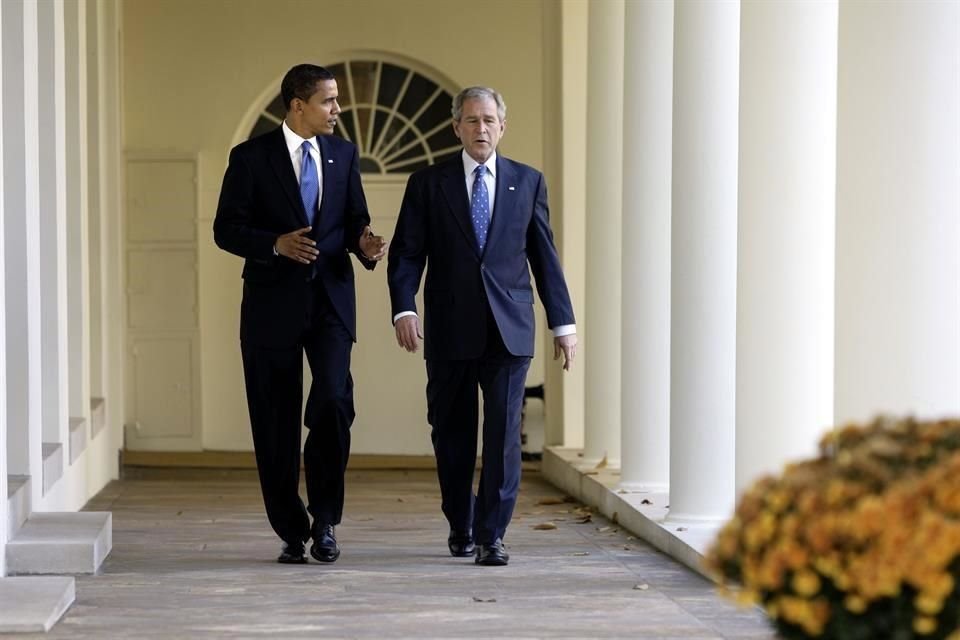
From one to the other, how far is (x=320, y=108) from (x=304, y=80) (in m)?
0.12

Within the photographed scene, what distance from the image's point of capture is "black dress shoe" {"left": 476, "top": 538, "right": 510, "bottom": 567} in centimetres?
652

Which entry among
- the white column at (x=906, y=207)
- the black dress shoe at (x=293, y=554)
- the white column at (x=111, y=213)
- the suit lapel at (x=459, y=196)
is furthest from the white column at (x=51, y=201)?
the white column at (x=906, y=207)

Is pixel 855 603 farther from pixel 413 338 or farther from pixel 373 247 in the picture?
pixel 413 338

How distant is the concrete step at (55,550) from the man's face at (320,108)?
176 cm

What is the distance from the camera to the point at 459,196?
6754mm

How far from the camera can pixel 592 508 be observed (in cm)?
936

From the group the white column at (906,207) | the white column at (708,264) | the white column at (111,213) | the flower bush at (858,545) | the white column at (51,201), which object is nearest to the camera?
the flower bush at (858,545)

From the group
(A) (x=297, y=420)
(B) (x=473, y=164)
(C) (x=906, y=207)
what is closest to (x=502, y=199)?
(B) (x=473, y=164)

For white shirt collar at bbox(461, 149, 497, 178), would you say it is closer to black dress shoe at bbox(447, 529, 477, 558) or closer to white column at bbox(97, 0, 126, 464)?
black dress shoe at bbox(447, 529, 477, 558)

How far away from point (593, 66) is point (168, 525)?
3.77 meters

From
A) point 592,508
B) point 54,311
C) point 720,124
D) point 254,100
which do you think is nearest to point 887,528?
point 720,124

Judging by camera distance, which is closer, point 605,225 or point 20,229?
point 20,229

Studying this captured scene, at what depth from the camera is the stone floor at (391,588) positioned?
16.6 feet

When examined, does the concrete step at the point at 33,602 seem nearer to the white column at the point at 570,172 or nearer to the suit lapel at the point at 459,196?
the suit lapel at the point at 459,196
